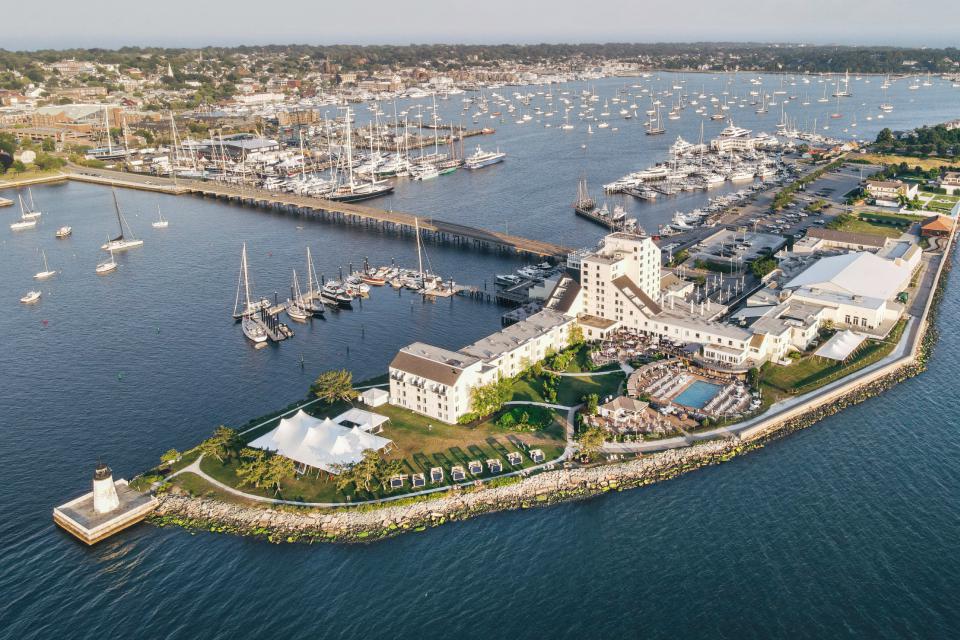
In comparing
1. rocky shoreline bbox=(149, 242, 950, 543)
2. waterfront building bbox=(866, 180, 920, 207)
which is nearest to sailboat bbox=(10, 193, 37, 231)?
rocky shoreline bbox=(149, 242, 950, 543)

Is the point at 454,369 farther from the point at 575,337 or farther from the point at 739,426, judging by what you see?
the point at 739,426

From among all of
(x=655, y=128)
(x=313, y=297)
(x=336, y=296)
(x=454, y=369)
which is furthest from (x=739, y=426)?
(x=655, y=128)

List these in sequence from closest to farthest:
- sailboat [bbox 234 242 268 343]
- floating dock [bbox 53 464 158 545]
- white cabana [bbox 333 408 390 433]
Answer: floating dock [bbox 53 464 158 545] < white cabana [bbox 333 408 390 433] < sailboat [bbox 234 242 268 343]

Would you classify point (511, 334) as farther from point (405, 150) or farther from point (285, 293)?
point (405, 150)

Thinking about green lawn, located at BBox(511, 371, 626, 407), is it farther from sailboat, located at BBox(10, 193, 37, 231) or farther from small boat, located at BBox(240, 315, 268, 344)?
sailboat, located at BBox(10, 193, 37, 231)

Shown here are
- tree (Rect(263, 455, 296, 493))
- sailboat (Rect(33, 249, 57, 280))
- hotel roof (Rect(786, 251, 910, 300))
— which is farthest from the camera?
sailboat (Rect(33, 249, 57, 280))

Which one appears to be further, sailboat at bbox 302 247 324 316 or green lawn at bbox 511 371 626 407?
sailboat at bbox 302 247 324 316

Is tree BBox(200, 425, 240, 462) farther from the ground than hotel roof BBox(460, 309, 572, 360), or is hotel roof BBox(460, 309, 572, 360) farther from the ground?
hotel roof BBox(460, 309, 572, 360)

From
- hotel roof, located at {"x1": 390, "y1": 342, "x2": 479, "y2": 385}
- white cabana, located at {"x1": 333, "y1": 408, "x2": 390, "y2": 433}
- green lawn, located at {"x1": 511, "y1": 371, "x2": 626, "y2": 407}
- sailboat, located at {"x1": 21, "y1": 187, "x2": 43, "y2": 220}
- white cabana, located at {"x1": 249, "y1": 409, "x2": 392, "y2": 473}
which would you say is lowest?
green lawn, located at {"x1": 511, "y1": 371, "x2": 626, "y2": 407}
